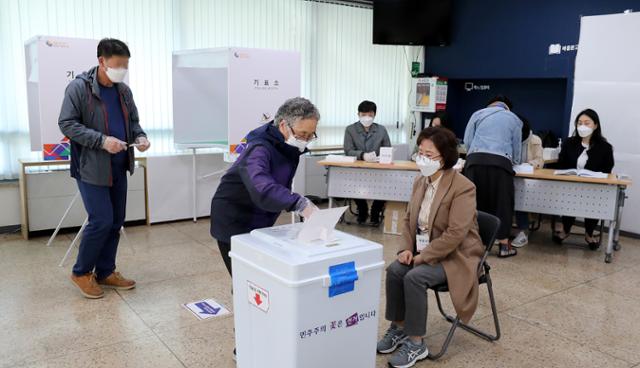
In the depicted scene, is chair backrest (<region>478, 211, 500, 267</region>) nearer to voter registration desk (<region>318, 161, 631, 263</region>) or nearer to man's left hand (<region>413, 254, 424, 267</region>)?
man's left hand (<region>413, 254, 424, 267</region>)

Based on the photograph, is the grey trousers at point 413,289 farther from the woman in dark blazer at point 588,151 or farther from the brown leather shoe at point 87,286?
the woman in dark blazer at point 588,151

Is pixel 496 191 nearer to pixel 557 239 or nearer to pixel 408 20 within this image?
pixel 557 239

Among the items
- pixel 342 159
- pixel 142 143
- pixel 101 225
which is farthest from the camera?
pixel 342 159

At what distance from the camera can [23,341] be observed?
2.85m

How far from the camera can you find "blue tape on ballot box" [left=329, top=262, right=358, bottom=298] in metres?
1.88

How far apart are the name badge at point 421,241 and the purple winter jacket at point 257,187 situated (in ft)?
2.74

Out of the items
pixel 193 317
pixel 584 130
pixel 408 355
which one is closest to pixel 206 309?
pixel 193 317

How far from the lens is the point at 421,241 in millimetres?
2809

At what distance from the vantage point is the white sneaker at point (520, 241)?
495 centimetres

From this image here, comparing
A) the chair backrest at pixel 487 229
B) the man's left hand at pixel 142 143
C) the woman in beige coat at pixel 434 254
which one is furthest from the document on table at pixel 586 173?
the man's left hand at pixel 142 143

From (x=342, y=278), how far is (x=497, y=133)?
2942mm

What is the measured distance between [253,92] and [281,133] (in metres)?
2.72

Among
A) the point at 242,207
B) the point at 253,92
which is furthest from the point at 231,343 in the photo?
the point at 253,92

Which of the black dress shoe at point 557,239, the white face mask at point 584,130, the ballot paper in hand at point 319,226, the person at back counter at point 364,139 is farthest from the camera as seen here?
the person at back counter at point 364,139
